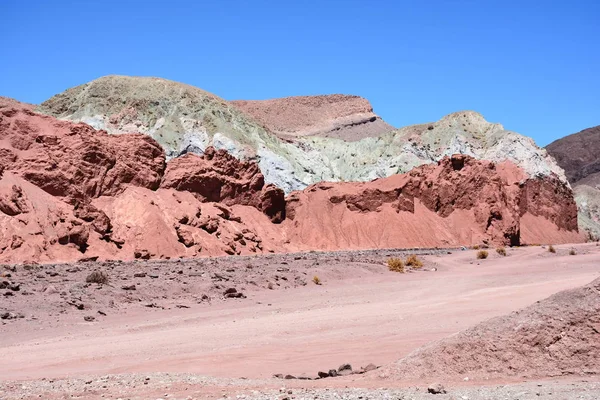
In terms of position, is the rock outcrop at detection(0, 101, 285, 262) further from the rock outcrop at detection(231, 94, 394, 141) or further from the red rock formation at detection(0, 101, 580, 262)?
the rock outcrop at detection(231, 94, 394, 141)

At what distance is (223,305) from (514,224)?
50.1 m

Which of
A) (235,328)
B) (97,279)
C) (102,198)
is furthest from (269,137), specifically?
(235,328)

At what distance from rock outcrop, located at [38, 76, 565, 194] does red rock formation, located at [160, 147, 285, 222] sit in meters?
6.55

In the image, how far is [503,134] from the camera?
7988 cm

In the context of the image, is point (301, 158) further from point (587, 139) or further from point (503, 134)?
point (587, 139)

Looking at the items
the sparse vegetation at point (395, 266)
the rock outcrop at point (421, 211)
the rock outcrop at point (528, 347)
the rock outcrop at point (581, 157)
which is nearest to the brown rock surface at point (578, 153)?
the rock outcrop at point (581, 157)

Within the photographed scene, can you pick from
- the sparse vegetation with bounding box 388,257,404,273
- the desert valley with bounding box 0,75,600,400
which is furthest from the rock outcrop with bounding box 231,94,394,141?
the sparse vegetation with bounding box 388,257,404,273

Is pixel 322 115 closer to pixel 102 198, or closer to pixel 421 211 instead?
pixel 421 211

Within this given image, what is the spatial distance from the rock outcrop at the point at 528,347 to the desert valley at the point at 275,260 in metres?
0.03

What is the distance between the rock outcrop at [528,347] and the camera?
8.52 m

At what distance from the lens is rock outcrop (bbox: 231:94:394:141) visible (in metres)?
137

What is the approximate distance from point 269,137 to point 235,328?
58455mm

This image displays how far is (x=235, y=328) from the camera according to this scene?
54.8 ft

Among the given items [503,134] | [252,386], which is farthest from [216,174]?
[252,386]
